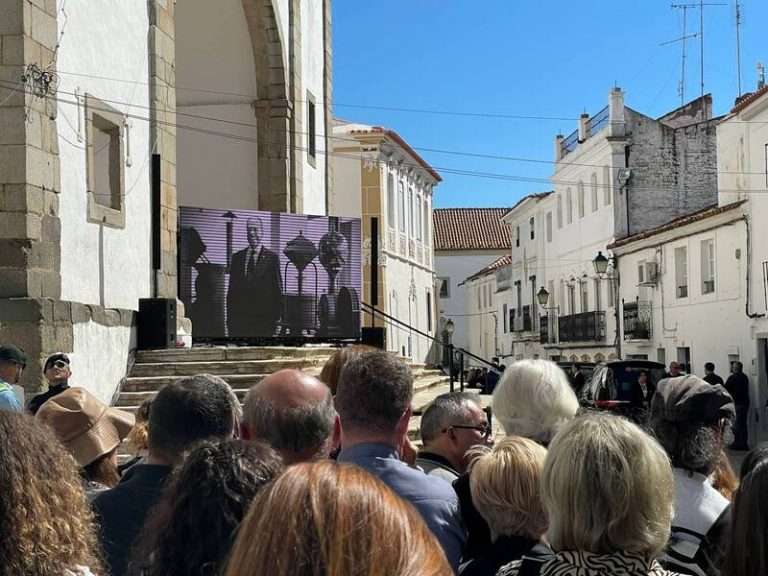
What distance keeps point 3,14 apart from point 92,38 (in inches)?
69.2

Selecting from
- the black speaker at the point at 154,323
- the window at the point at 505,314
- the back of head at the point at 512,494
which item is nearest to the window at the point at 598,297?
the window at the point at 505,314

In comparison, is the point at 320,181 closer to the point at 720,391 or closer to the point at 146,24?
the point at 146,24

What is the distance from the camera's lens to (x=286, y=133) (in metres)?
18.7

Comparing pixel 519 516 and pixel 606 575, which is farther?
pixel 519 516

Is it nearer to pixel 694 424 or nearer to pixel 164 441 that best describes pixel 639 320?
pixel 694 424

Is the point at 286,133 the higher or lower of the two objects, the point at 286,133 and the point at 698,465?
the higher

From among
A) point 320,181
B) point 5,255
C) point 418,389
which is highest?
point 320,181

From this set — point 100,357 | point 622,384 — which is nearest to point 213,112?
point 100,357

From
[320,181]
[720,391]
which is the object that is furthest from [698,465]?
[320,181]

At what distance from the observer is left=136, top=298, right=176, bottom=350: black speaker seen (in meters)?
12.4

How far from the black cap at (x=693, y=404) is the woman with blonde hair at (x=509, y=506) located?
68cm

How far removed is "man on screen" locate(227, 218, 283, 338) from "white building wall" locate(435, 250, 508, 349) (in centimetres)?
4729

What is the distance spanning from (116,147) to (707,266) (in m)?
17.7

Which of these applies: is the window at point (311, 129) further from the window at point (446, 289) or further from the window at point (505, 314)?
the window at point (446, 289)
